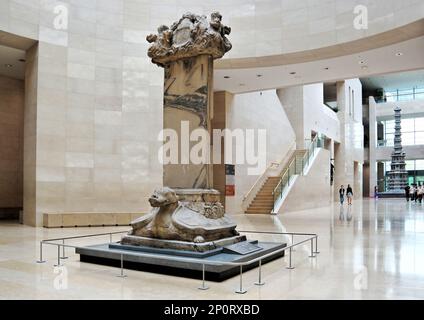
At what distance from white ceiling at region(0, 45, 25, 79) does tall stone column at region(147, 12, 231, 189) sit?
10466 mm

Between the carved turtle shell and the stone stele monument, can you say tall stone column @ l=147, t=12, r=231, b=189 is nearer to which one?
the stone stele monument

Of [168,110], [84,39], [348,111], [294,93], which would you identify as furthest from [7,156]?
[348,111]

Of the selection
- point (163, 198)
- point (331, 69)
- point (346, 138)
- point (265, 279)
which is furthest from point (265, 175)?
point (346, 138)

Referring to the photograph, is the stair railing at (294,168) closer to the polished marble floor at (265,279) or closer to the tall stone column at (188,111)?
the polished marble floor at (265,279)

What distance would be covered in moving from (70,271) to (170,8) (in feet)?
43.9

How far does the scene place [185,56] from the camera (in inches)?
346

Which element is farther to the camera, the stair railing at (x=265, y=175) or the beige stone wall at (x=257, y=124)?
the stair railing at (x=265, y=175)

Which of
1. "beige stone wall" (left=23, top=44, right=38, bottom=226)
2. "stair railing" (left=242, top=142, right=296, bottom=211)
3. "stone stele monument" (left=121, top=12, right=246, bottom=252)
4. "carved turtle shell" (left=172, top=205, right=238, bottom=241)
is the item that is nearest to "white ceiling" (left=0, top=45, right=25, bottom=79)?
"beige stone wall" (left=23, top=44, right=38, bottom=226)

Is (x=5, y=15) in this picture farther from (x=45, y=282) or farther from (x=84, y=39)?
(x=45, y=282)

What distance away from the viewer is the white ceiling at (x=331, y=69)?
16.9 meters

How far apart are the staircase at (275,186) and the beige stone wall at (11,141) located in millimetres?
11997

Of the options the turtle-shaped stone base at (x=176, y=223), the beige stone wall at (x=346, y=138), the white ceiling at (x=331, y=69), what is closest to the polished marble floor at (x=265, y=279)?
the turtle-shaped stone base at (x=176, y=223)

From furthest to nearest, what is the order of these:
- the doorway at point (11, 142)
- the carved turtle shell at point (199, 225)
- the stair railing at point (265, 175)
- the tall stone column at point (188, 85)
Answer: the stair railing at point (265, 175)
the doorway at point (11, 142)
the tall stone column at point (188, 85)
the carved turtle shell at point (199, 225)

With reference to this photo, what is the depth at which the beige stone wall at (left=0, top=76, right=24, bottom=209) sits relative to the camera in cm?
2034
